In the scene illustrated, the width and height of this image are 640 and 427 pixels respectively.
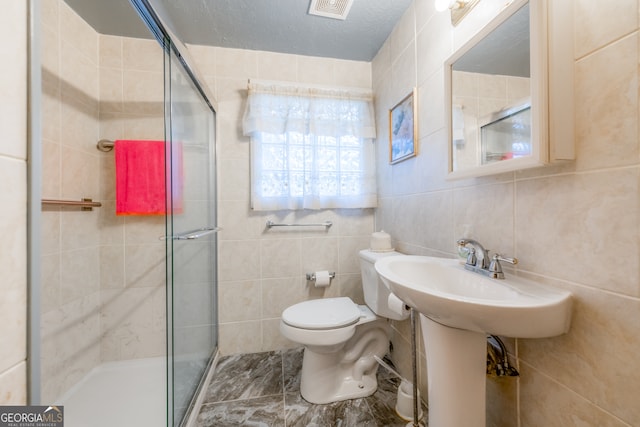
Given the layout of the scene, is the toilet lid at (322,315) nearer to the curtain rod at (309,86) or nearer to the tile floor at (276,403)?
the tile floor at (276,403)

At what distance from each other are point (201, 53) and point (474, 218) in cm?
199

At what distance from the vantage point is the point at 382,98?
5.90 feet

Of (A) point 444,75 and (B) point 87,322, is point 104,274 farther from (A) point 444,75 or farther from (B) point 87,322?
(A) point 444,75

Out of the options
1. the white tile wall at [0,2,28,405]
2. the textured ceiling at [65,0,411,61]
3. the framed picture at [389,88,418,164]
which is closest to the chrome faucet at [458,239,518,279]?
the framed picture at [389,88,418,164]

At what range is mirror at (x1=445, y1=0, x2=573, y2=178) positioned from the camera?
67 cm

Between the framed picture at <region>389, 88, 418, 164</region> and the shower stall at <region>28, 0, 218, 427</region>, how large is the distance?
3.94 feet

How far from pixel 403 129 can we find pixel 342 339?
1.23 meters

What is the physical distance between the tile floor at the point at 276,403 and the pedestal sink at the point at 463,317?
1.64 feet

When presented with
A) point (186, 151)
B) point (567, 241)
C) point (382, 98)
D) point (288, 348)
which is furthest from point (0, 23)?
point (288, 348)

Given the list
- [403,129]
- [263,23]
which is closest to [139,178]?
[263,23]

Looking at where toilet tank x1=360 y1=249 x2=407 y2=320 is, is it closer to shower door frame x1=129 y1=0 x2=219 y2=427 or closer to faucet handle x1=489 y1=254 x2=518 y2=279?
faucet handle x1=489 y1=254 x2=518 y2=279

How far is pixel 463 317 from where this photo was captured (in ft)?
2.11

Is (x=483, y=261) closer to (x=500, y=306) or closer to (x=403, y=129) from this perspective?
(x=500, y=306)

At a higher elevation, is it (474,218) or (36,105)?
(36,105)
